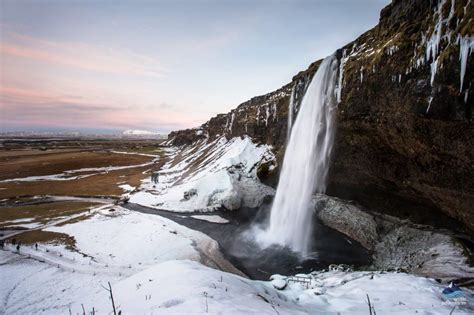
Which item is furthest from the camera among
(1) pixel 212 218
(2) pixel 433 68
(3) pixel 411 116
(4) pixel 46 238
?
(1) pixel 212 218

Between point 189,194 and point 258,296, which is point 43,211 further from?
point 258,296

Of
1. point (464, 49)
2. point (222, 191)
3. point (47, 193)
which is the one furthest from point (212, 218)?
point (47, 193)

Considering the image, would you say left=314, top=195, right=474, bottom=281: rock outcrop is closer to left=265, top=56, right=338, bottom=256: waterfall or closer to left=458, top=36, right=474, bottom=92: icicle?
left=265, top=56, right=338, bottom=256: waterfall

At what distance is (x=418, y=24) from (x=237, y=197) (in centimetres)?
2908

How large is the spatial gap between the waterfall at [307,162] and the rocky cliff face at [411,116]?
1.47 meters

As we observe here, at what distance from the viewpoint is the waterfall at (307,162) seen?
27.8 meters

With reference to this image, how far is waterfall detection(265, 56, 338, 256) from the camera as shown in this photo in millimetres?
27844

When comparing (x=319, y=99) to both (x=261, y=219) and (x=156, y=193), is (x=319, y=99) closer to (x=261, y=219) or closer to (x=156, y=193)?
(x=261, y=219)

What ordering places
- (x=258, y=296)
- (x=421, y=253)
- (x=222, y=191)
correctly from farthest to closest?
(x=222, y=191) → (x=421, y=253) → (x=258, y=296)

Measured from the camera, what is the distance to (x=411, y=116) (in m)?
18.3

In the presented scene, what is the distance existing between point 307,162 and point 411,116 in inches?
531

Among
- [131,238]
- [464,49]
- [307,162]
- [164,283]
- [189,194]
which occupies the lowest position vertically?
[131,238]

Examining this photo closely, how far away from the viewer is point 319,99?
29719 millimetres

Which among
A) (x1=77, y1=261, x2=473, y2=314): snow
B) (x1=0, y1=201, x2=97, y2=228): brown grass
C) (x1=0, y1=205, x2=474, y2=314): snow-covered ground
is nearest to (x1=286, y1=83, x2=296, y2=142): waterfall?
(x1=0, y1=205, x2=474, y2=314): snow-covered ground
